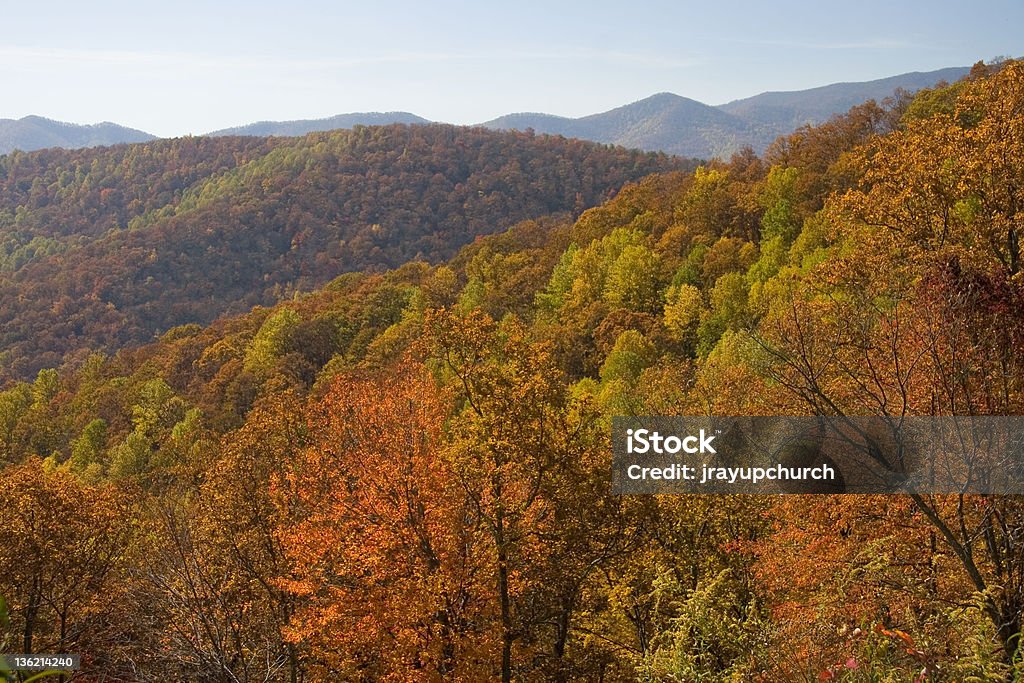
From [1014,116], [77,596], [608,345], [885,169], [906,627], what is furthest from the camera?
[608,345]

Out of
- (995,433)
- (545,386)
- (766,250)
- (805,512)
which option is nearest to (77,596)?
(545,386)

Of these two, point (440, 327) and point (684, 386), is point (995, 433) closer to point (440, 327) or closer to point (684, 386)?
point (440, 327)

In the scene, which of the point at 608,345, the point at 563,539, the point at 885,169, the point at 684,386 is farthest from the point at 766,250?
the point at 563,539

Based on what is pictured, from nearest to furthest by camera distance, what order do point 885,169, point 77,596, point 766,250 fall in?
1. point 885,169
2. point 77,596
3. point 766,250

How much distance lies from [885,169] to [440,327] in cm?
1047

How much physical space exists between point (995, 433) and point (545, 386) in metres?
6.93

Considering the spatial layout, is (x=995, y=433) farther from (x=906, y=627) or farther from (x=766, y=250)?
(x=766, y=250)

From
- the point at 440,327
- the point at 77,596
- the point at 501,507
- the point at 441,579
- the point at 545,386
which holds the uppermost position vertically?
the point at 440,327

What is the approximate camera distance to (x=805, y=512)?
1645 centimetres

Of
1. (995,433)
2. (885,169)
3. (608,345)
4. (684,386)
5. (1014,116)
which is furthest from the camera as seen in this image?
(608,345)

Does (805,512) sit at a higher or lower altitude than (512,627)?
higher

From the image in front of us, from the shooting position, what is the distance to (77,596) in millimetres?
20719

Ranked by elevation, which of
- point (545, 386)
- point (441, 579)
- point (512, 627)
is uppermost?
point (545, 386)

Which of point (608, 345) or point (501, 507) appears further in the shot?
point (608, 345)
